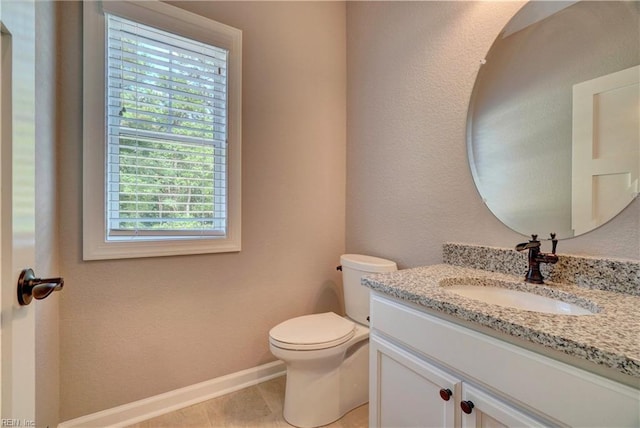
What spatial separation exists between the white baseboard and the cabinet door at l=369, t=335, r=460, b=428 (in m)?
0.94

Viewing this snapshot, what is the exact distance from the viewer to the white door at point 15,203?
0.50 metres

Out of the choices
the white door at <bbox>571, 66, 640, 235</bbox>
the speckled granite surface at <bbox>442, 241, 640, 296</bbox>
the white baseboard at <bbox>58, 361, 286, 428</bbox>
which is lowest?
the white baseboard at <bbox>58, 361, 286, 428</bbox>

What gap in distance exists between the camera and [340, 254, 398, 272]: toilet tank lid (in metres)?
1.65

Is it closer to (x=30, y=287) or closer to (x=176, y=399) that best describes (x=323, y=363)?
(x=176, y=399)

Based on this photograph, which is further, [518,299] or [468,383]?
[518,299]

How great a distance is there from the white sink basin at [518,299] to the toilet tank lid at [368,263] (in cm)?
52

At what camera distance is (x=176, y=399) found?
5.27 ft

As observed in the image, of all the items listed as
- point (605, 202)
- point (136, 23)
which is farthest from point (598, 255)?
point (136, 23)

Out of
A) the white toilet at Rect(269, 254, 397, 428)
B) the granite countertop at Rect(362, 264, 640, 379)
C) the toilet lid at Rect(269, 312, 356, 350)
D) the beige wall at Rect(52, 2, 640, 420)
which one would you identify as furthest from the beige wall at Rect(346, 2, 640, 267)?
the toilet lid at Rect(269, 312, 356, 350)

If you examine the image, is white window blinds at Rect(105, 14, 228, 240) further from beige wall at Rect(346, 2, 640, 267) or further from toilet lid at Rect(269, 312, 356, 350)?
beige wall at Rect(346, 2, 640, 267)

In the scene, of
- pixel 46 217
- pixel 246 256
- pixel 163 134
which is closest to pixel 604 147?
pixel 246 256

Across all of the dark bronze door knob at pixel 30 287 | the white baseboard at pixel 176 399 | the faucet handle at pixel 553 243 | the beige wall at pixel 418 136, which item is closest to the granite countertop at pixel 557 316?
the faucet handle at pixel 553 243

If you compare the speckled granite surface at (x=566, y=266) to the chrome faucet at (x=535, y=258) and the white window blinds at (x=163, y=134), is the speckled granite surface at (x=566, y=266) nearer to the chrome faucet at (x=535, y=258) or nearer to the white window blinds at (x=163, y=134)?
the chrome faucet at (x=535, y=258)

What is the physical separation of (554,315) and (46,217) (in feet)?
5.70
